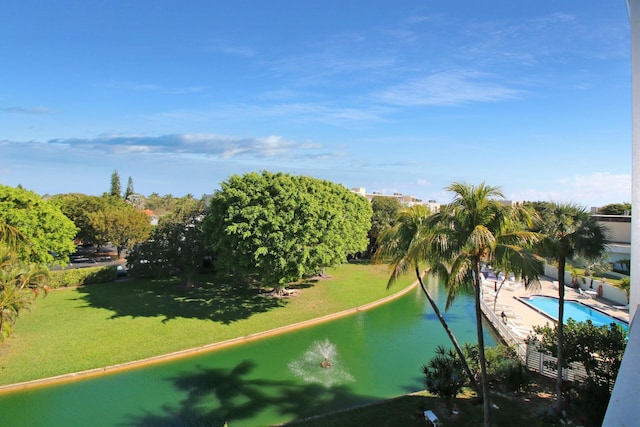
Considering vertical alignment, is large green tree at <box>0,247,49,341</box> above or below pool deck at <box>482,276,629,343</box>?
above

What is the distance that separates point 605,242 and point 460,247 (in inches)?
144

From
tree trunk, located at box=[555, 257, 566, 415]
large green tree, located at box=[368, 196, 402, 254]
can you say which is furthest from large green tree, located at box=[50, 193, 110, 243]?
tree trunk, located at box=[555, 257, 566, 415]

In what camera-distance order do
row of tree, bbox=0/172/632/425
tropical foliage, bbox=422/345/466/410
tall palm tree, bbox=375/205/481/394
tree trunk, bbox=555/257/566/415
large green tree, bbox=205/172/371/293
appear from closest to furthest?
row of tree, bbox=0/172/632/425, tree trunk, bbox=555/257/566/415, tall palm tree, bbox=375/205/481/394, tropical foliage, bbox=422/345/466/410, large green tree, bbox=205/172/371/293

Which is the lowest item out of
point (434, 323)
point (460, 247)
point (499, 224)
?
point (434, 323)

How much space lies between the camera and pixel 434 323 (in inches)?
812

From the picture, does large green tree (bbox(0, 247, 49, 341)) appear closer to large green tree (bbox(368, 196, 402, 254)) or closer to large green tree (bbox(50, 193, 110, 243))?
large green tree (bbox(50, 193, 110, 243))

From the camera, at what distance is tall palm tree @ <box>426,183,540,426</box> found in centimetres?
782

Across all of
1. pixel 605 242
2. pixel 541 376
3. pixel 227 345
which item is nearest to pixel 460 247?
pixel 605 242

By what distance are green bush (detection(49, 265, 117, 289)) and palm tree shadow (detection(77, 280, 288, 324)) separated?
88 centimetres

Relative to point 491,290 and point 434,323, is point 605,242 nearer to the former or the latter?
point 434,323

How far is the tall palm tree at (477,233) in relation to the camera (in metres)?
7.82

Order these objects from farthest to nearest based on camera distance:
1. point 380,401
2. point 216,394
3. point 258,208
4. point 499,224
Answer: point 258,208, point 216,394, point 380,401, point 499,224

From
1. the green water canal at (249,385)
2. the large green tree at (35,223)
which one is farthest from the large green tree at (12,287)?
the large green tree at (35,223)

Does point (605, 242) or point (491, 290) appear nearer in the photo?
point (605, 242)
